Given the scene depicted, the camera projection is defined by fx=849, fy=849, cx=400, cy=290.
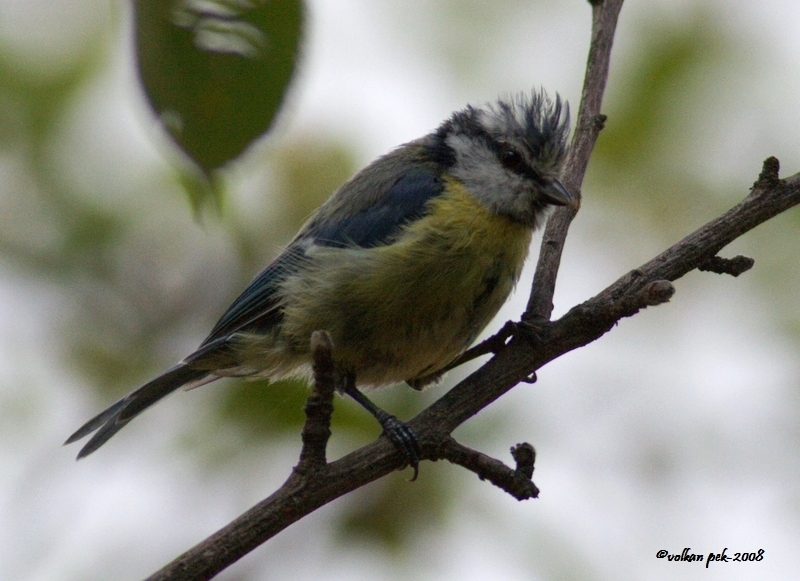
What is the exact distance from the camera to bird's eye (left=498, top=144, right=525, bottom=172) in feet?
10.9

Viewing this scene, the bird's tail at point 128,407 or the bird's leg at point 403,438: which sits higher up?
the bird's tail at point 128,407

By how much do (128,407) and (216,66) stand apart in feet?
8.50

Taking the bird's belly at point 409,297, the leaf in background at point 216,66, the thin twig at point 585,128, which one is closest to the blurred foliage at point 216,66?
the leaf in background at point 216,66

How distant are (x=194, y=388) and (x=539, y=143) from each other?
1701 millimetres

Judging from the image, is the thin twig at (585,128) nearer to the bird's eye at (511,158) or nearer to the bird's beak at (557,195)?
the bird's beak at (557,195)

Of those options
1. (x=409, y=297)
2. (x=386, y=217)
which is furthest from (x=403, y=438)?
(x=386, y=217)

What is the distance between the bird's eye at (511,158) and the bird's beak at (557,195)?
0.22 meters

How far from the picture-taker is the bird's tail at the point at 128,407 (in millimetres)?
3238

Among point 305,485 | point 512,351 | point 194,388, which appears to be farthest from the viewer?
point 194,388

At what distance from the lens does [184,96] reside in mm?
892

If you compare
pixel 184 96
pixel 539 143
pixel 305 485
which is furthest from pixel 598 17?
pixel 184 96

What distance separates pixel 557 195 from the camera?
3043mm

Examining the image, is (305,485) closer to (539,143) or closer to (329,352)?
(329,352)

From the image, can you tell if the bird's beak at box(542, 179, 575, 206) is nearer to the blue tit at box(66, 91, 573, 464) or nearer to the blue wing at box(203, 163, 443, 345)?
the blue tit at box(66, 91, 573, 464)
